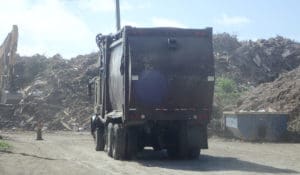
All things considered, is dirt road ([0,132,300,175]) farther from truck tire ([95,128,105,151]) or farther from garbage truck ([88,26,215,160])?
garbage truck ([88,26,215,160])

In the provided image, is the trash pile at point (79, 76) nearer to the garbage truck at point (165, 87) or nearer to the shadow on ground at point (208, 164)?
the shadow on ground at point (208, 164)

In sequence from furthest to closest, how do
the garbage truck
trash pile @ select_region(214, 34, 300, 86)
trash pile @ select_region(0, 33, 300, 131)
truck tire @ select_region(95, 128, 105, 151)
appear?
trash pile @ select_region(214, 34, 300, 86) < trash pile @ select_region(0, 33, 300, 131) < truck tire @ select_region(95, 128, 105, 151) < the garbage truck

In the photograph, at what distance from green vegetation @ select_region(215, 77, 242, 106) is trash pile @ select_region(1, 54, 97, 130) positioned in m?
9.40

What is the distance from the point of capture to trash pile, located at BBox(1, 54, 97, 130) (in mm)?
47828

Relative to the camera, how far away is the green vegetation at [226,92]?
4399 centimetres

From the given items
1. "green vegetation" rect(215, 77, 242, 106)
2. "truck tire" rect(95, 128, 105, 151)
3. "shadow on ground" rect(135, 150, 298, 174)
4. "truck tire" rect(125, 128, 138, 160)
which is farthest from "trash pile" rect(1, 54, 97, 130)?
"truck tire" rect(125, 128, 138, 160)

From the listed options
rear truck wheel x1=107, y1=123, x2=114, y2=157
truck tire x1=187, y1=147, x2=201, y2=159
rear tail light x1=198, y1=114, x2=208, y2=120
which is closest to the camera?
rear tail light x1=198, y1=114, x2=208, y2=120

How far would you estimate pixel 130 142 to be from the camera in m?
21.5

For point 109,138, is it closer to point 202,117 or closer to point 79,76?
point 202,117

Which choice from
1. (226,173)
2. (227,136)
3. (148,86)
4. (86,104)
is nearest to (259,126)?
(227,136)

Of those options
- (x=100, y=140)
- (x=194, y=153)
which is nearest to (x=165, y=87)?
(x=194, y=153)

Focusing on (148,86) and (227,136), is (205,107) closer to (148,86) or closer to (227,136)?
(148,86)

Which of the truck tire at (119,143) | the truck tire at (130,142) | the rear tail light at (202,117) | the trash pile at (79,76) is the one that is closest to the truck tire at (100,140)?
the truck tire at (119,143)

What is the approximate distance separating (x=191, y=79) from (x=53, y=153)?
6.75 m
